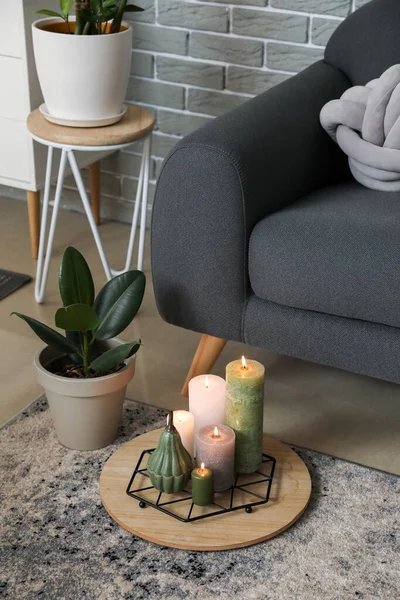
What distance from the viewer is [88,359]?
1.61 meters

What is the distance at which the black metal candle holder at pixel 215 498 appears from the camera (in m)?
1.43

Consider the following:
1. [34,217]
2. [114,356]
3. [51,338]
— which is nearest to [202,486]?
[114,356]

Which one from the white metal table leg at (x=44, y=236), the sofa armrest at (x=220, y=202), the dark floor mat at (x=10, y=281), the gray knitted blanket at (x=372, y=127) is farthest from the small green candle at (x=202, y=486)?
the dark floor mat at (x=10, y=281)

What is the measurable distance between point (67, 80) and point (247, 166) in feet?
1.88

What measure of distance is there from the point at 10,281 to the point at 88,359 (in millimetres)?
771

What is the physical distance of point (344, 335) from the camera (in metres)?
1.59

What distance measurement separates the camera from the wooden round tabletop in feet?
6.33

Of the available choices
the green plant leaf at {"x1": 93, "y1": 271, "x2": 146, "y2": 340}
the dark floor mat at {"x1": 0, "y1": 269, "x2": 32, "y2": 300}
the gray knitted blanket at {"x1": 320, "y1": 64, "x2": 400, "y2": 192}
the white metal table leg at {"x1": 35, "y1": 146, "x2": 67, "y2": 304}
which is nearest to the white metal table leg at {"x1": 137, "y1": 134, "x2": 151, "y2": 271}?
the white metal table leg at {"x1": 35, "y1": 146, "x2": 67, "y2": 304}

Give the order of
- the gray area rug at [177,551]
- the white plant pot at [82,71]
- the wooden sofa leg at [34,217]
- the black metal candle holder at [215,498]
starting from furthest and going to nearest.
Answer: the wooden sofa leg at [34,217] < the white plant pot at [82,71] < the black metal candle holder at [215,498] < the gray area rug at [177,551]

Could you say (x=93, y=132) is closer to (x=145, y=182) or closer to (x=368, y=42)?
(x=145, y=182)

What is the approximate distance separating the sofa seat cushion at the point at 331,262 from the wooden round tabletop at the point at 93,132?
0.49 meters

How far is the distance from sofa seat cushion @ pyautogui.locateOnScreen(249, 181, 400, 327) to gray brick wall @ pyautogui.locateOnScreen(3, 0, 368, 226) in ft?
2.58

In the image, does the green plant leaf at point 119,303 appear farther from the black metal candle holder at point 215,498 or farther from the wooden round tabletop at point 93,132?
the wooden round tabletop at point 93,132

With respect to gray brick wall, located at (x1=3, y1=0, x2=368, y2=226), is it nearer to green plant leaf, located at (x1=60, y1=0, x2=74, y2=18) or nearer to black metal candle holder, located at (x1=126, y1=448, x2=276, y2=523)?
green plant leaf, located at (x1=60, y1=0, x2=74, y2=18)
